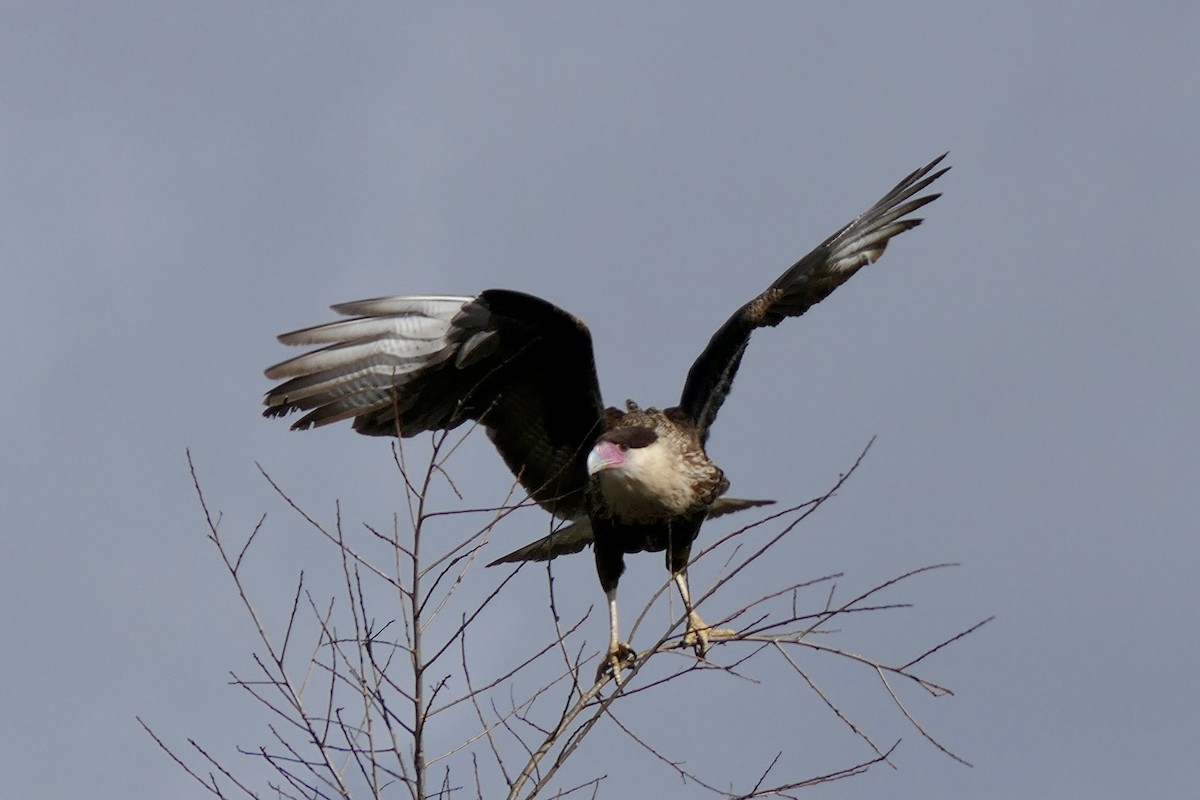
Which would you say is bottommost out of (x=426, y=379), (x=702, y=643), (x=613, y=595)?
(x=702, y=643)

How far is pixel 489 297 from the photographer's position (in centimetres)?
602

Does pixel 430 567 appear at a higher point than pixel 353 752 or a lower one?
higher

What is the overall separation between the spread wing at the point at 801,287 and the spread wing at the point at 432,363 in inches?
22.7

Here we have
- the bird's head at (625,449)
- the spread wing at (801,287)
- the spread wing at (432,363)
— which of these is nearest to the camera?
the spread wing at (432,363)

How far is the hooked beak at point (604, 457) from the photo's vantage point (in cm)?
608

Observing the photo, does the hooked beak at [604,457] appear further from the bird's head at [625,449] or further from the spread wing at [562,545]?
the spread wing at [562,545]

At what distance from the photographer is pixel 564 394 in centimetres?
665

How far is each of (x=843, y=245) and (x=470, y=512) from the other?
3.45 metres

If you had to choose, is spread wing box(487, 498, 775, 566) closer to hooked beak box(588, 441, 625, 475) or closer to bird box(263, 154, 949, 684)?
bird box(263, 154, 949, 684)

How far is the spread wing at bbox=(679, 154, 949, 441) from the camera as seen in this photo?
267 inches

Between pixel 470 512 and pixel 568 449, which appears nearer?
pixel 470 512

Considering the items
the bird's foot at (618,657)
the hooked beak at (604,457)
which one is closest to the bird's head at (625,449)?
the hooked beak at (604,457)

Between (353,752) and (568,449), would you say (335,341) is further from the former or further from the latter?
(353,752)

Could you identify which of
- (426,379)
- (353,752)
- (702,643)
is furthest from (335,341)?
(353,752)
